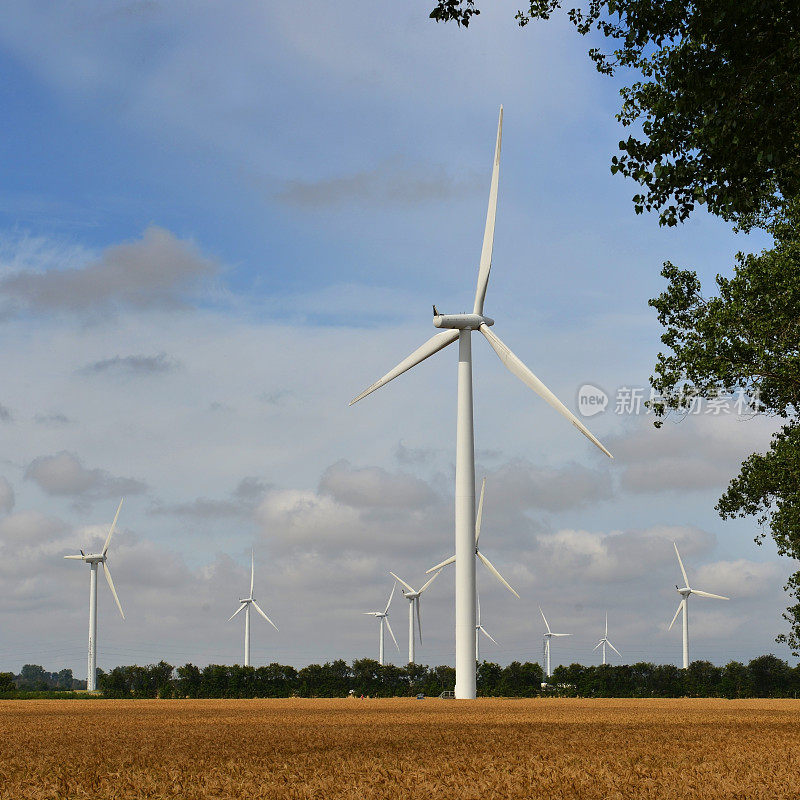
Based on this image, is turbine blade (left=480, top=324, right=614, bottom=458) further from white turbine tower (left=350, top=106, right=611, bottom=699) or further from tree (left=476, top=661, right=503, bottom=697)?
tree (left=476, top=661, right=503, bottom=697)

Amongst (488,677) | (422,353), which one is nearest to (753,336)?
(422,353)

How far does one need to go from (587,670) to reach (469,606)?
183 ft

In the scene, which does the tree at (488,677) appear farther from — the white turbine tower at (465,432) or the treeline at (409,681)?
the white turbine tower at (465,432)

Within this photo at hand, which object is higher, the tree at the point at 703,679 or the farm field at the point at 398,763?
the farm field at the point at 398,763

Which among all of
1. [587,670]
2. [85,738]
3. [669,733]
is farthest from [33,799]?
[587,670]

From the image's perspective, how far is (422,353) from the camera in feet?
251

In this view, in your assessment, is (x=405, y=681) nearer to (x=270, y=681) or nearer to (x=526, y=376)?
(x=270, y=681)

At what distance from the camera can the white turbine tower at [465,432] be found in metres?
67.2

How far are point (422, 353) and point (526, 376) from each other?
369 inches

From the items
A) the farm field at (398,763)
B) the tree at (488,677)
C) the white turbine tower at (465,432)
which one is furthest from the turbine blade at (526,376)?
the tree at (488,677)

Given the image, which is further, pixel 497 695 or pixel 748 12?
pixel 497 695

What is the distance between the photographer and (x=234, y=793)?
18.7m

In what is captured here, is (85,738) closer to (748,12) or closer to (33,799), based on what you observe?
(33,799)

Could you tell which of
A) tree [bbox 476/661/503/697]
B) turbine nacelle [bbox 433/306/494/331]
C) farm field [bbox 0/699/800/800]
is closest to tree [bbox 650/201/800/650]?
farm field [bbox 0/699/800/800]
